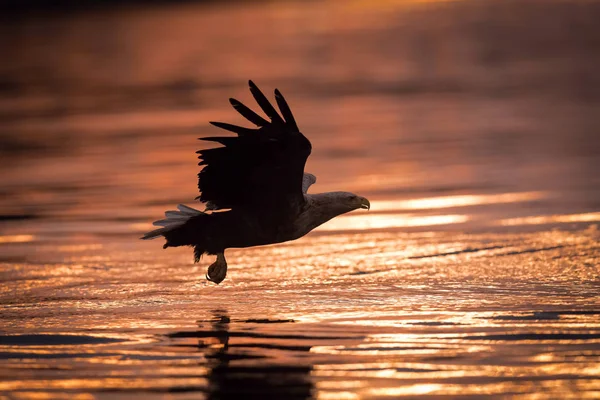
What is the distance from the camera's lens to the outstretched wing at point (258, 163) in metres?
9.66

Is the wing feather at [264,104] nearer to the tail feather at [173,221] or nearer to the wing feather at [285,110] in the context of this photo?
the wing feather at [285,110]

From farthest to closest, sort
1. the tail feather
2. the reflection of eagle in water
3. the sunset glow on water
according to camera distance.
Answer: the tail feather → the reflection of eagle in water → the sunset glow on water

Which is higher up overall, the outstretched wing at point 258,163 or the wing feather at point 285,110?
the wing feather at point 285,110

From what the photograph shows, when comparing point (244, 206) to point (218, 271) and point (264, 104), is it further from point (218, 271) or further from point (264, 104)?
point (264, 104)

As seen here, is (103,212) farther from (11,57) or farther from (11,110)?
(11,57)

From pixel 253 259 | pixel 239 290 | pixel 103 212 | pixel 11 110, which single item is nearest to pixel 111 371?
pixel 239 290

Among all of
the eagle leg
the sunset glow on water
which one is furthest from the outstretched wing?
the sunset glow on water

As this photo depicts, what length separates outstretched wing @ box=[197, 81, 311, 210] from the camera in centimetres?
966

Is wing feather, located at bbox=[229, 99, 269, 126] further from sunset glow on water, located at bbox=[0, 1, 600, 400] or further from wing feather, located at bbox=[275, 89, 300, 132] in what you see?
sunset glow on water, located at bbox=[0, 1, 600, 400]

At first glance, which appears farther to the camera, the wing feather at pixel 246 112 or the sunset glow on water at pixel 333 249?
the wing feather at pixel 246 112

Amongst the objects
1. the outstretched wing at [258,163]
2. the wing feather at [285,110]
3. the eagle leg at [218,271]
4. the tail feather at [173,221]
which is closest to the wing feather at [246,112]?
the outstretched wing at [258,163]

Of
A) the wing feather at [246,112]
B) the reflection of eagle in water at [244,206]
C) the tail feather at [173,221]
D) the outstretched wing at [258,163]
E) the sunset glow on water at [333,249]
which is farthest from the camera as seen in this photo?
the tail feather at [173,221]

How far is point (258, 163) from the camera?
10.0 metres

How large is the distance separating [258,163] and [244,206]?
20.5 inches
